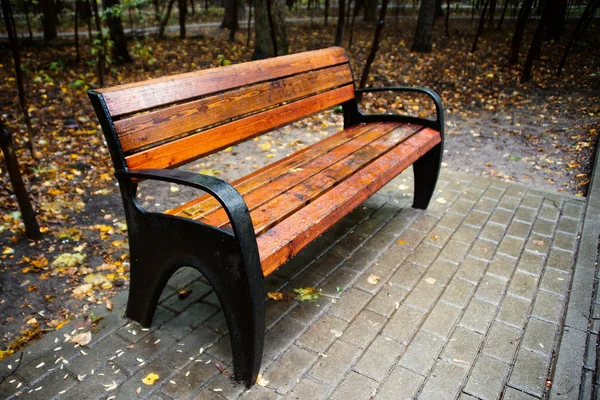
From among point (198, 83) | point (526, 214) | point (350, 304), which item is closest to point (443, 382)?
point (350, 304)

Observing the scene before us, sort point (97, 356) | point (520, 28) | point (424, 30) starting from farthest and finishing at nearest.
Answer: point (424, 30) → point (520, 28) → point (97, 356)

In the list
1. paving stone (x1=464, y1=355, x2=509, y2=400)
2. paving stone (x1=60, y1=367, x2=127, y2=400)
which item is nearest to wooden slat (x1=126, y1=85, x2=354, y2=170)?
paving stone (x1=60, y1=367, x2=127, y2=400)

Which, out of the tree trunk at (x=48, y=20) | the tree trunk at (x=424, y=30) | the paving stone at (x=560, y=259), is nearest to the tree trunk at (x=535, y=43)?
the tree trunk at (x=424, y=30)

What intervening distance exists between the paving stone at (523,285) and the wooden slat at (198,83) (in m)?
2.08

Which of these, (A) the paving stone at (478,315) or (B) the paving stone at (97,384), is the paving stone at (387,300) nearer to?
(A) the paving stone at (478,315)

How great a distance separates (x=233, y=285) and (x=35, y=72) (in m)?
7.87

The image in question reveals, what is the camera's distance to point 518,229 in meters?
3.55

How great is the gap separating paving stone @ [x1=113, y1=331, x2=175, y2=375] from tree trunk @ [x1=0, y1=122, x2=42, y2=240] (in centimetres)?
153

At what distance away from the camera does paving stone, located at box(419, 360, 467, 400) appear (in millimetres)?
2082

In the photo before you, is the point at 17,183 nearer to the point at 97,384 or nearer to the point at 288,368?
the point at 97,384

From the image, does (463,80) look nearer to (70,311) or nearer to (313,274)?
(313,274)

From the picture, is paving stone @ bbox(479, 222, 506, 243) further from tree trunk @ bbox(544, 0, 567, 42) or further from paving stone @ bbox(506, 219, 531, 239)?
tree trunk @ bbox(544, 0, 567, 42)

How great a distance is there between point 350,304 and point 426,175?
156 centimetres

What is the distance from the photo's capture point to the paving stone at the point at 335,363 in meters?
2.19
